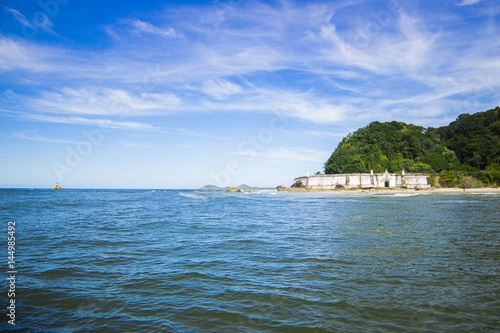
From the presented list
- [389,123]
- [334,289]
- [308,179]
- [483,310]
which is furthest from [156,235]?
[389,123]

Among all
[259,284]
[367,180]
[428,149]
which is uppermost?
[428,149]

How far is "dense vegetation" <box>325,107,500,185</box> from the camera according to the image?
98.3m

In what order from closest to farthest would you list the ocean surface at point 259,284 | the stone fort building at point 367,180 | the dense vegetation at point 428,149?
the ocean surface at point 259,284
the stone fort building at point 367,180
the dense vegetation at point 428,149

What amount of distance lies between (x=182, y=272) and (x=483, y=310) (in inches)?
317

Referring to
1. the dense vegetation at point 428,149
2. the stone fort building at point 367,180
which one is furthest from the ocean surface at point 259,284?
the dense vegetation at point 428,149

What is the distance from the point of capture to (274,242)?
14.1 m

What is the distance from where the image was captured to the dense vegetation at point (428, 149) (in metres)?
98.3

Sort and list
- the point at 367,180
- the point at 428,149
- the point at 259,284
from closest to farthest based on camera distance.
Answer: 1. the point at 259,284
2. the point at 367,180
3. the point at 428,149

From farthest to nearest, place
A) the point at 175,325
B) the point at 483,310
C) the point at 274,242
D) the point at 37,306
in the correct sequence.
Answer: the point at 274,242 < the point at 37,306 < the point at 483,310 < the point at 175,325

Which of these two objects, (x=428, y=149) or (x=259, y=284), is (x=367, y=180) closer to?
(x=428, y=149)

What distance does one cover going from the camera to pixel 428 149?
12000 centimetres

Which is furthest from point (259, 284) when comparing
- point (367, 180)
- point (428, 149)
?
point (428, 149)

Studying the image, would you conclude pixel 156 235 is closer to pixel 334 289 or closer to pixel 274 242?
Result: pixel 274 242

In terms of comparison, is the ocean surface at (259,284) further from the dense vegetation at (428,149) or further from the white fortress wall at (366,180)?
the dense vegetation at (428,149)
